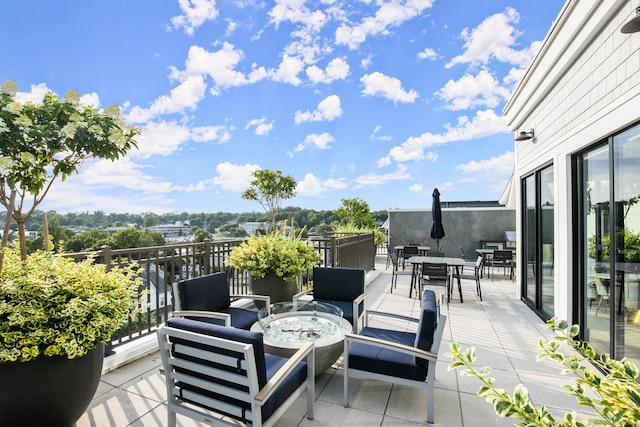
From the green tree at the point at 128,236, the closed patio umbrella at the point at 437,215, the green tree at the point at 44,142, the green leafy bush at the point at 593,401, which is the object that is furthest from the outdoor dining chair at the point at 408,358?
the closed patio umbrella at the point at 437,215

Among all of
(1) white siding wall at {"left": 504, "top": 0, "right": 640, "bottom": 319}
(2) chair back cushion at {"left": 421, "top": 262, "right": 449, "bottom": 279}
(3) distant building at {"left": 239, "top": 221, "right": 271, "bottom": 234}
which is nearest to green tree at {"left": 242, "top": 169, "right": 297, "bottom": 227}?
(3) distant building at {"left": 239, "top": 221, "right": 271, "bottom": 234}

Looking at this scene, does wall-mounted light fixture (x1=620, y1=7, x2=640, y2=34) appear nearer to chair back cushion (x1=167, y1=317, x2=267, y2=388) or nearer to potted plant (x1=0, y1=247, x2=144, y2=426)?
chair back cushion (x1=167, y1=317, x2=267, y2=388)

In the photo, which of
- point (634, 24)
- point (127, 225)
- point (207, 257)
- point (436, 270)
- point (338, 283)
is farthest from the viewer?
point (127, 225)

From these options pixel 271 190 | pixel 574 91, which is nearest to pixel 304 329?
pixel 574 91

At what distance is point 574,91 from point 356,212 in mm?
10770

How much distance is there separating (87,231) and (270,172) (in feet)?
27.5

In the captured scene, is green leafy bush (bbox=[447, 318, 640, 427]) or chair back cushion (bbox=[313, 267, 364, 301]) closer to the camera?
green leafy bush (bbox=[447, 318, 640, 427])

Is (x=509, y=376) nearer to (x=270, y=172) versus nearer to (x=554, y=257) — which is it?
(x=554, y=257)

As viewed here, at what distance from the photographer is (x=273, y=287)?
4.76 meters

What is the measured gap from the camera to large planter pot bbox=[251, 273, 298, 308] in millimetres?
4758

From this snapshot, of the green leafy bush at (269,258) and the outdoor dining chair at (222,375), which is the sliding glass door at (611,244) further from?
the green leafy bush at (269,258)

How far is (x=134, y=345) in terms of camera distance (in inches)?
133

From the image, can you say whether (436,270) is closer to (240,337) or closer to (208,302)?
(208,302)

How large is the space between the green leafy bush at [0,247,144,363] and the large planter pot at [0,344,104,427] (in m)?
0.10
